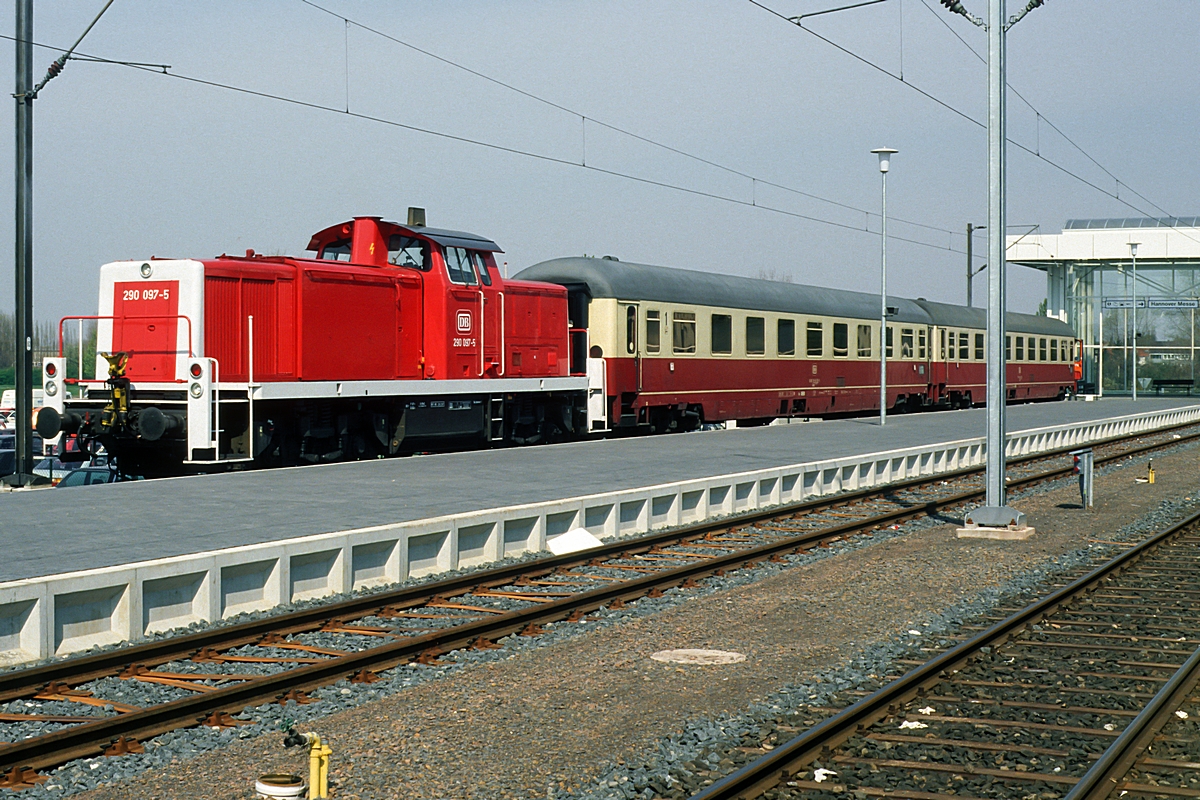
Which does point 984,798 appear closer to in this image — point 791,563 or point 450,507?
point 791,563

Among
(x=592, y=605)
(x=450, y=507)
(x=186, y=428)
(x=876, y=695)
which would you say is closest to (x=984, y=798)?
(x=876, y=695)

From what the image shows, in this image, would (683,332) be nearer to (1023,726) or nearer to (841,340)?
(841,340)

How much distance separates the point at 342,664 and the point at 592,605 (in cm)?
287

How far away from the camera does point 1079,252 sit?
61.7 metres

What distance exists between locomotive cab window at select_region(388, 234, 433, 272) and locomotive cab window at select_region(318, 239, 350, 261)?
73 cm

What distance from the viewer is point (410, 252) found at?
65.9 feet

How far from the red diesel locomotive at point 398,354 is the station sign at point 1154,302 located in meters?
37.9

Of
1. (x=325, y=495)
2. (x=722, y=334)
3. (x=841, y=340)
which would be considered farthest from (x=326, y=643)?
(x=841, y=340)

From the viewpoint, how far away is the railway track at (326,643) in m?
6.33

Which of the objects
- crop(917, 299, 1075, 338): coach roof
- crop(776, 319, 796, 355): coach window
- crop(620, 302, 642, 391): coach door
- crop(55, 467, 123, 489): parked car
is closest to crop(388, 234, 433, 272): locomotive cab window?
crop(620, 302, 642, 391): coach door

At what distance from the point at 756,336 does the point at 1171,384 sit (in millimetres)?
40934

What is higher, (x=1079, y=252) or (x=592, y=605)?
(x=1079, y=252)

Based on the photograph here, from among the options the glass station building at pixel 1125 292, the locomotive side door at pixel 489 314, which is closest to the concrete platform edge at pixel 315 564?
the locomotive side door at pixel 489 314

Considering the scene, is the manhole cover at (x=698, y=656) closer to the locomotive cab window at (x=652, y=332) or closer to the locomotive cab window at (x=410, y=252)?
the locomotive cab window at (x=410, y=252)
